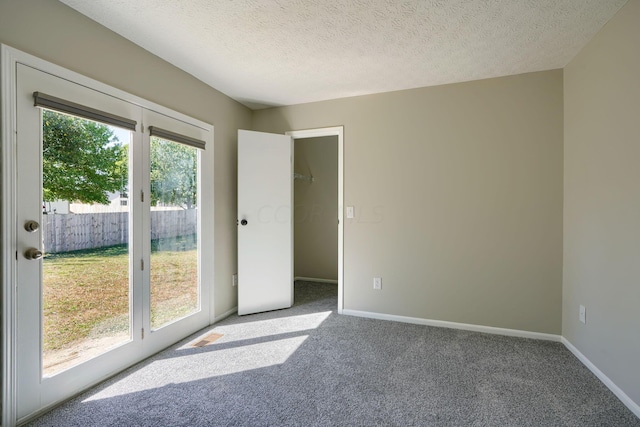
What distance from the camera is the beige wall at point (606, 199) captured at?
5.58 feet

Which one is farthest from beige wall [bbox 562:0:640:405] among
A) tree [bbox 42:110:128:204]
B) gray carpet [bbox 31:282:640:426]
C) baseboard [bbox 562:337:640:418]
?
tree [bbox 42:110:128:204]

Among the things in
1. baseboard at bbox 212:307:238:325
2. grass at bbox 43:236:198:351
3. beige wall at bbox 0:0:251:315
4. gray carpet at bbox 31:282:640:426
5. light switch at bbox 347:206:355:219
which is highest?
beige wall at bbox 0:0:251:315

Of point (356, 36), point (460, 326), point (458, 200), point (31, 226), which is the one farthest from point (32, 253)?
point (460, 326)

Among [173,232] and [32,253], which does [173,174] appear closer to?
[173,232]

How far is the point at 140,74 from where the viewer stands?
7.32 ft

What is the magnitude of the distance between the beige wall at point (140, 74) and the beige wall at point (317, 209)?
141cm

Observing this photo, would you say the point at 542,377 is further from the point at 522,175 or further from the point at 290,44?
the point at 290,44

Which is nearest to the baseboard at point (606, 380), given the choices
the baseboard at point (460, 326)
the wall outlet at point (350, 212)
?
the baseboard at point (460, 326)

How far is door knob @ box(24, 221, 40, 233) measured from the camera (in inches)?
62.3

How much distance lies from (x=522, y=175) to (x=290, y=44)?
7.54 feet

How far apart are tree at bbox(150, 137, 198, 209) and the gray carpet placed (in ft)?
4.16

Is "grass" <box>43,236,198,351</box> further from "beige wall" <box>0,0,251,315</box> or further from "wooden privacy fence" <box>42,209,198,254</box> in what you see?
"beige wall" <box>0,0,251,315</box>

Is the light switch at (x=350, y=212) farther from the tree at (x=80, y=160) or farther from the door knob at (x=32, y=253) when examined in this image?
the door knob at (x=32, y=253)

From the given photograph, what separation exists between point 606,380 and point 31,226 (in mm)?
3614
